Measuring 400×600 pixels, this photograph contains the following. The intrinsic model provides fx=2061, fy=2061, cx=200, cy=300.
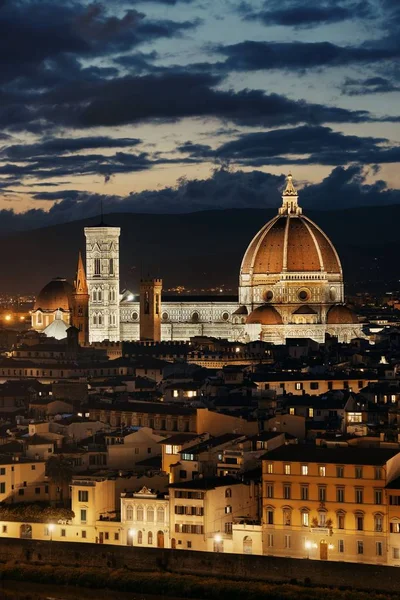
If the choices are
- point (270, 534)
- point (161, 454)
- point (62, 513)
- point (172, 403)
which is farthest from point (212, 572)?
point (172, 403)

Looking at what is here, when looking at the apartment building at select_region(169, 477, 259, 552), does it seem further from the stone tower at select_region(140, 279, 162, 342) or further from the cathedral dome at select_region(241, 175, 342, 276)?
the cathedral dome at select_region(241, 175, 342, 276)

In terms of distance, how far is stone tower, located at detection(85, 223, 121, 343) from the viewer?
5241 inches

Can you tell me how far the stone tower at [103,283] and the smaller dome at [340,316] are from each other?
13.9m

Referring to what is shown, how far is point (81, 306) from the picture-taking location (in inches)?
5020

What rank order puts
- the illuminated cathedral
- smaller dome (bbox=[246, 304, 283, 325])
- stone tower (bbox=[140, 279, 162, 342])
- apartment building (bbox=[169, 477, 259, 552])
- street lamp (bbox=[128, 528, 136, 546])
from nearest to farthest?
apartment building (bbox=[169, 477, 259, 552]) → street lamp (bbox=[128, 528, 136, 546]) → smaller dome (bbox=[246, 304, 283, 325]) → stone tower (bbox=[140, 279, 162, 342]) → the illuminated cathedral

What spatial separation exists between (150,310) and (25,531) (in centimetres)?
8030

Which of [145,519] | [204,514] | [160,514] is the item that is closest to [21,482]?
[145,519]

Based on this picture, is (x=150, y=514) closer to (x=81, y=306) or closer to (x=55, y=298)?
(x=81, y=306)

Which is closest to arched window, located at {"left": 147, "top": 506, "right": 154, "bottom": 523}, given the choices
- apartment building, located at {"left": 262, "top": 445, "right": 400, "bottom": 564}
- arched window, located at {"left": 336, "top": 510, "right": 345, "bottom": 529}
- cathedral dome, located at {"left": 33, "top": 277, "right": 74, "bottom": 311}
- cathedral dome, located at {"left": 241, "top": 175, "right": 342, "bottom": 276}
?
apartment building, located at {"left": 262, "top": 445, "right": 400, "bottom": 564}

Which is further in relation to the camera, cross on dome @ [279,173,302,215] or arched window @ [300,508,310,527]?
cross on dome @ [279,173,302,215]

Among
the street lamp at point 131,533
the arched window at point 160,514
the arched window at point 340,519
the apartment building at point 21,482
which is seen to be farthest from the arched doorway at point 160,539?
the apartment building at point 21,482

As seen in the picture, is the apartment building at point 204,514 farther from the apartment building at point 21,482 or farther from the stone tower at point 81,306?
the stone tower at point 81,306

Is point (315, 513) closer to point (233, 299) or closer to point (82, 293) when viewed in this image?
point (82, 293)

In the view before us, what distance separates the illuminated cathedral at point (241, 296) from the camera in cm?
13162
